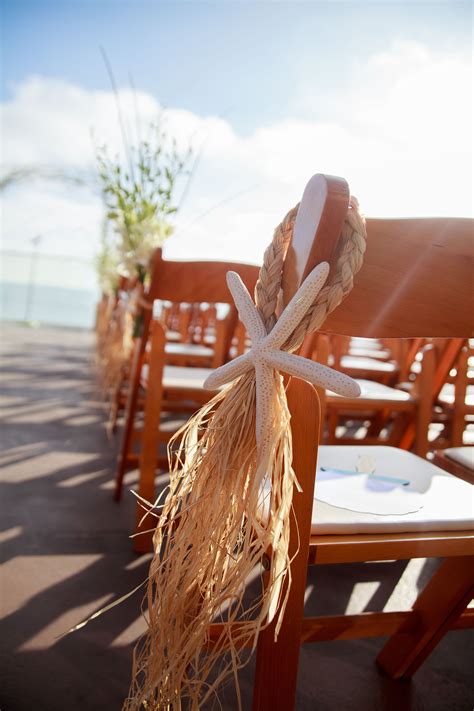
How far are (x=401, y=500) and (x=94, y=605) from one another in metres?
0.78

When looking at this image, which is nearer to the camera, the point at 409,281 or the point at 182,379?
the point at 409,281

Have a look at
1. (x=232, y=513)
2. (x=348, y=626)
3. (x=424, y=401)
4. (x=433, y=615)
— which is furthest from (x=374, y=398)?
(x=232, y=513)

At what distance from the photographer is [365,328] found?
640 mm

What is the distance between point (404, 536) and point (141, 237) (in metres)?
1.73

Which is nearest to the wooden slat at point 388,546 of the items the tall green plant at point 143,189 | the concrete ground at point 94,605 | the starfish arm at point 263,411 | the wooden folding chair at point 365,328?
the wooden folding chair at point 365,328

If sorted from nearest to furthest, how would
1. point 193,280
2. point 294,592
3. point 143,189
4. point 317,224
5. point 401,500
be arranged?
point 317,224 → point 294,592 → point 401,500 → point 193,280 → point 143,189

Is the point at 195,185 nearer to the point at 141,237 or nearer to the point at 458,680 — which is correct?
the point at 141,237

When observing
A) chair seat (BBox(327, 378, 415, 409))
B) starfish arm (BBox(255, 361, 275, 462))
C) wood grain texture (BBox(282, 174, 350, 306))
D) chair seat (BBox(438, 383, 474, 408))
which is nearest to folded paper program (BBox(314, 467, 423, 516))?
starfish arm (BBox(255, 361, 275, 462))

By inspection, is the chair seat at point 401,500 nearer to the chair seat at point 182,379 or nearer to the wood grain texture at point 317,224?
the wood grain texture at point 317,224

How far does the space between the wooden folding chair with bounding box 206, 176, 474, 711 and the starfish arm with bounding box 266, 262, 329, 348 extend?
0.02 m

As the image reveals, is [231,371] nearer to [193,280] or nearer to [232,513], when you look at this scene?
[232,513]

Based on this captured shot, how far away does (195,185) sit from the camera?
2.15 m

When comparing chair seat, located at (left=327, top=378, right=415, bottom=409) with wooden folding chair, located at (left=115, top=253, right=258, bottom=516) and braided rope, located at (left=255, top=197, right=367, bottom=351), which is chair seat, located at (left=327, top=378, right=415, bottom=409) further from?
braided rope, located at (left=255, top=197, right=367, bottom=351)

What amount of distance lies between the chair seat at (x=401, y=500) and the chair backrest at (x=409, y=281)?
0.25 metres
